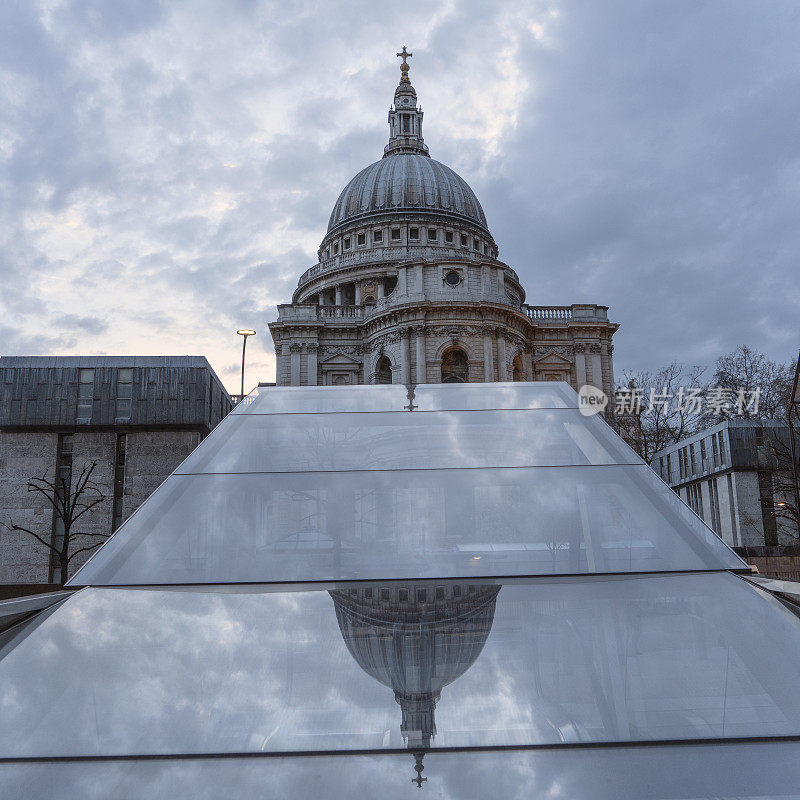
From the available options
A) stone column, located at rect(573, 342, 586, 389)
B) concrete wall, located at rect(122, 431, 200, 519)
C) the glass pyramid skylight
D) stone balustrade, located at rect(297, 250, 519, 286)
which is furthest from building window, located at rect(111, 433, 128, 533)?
stone balustrade, located at rect(297, 250, 519, 286)

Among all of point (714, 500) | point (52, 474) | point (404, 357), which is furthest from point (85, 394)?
point (714, 500)

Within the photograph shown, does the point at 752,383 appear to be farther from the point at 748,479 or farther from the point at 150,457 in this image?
the point at 150,457

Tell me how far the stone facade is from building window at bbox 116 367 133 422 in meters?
20.0

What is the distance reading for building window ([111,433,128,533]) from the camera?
2677 cm

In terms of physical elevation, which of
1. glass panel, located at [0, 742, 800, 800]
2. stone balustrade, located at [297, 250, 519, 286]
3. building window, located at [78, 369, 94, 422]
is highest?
stone balustrade, located at [297, 250, 519, 286]

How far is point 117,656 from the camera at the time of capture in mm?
2418

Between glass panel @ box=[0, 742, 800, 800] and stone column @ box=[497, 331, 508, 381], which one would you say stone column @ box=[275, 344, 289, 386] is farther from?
glass panel @ box=[0, 742, 800, 800]

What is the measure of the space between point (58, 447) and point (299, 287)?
4818 centimetres

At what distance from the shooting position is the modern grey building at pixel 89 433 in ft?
88.2

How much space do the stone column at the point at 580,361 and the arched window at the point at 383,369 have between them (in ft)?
45.2

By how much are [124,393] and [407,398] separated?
25.4 meters

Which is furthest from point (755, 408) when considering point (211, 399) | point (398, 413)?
point (398, 413)

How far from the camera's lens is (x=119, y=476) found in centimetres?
2728

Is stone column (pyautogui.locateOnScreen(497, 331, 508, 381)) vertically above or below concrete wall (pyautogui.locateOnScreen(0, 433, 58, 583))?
above
